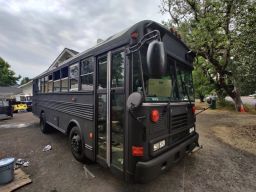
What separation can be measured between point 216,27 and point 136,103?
11.6 meters

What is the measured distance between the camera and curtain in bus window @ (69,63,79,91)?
13.5 feet

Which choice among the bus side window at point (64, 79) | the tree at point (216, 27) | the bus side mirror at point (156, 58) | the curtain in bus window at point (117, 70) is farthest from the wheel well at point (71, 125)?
the tree at point (216, 27)

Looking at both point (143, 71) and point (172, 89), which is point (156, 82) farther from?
point (172, 89)

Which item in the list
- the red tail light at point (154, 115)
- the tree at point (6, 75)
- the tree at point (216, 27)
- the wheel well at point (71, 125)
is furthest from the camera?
the tree at point (6, 75)

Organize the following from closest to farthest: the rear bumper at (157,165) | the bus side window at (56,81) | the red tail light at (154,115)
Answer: the rear bumper at (157,165) < the red tail light at (154,115) < the bus side window at (56,81)

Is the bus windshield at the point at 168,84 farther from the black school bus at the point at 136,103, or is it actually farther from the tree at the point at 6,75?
the tree at the point at 6,75

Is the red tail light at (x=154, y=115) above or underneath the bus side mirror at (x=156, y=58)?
underneath

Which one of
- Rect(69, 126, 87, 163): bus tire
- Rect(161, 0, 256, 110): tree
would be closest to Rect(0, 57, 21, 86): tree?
Rect(161, 0, 256, 110): tree

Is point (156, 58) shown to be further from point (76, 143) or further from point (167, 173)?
point (76, 143)

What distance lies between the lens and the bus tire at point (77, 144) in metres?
3.76

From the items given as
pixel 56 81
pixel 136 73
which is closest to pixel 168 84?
pixel 136 73

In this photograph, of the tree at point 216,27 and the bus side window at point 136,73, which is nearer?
the bus side window at point 136,73

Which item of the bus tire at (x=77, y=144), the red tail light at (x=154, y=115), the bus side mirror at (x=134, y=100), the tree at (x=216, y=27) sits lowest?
the bus tire at (x=77, y=144)

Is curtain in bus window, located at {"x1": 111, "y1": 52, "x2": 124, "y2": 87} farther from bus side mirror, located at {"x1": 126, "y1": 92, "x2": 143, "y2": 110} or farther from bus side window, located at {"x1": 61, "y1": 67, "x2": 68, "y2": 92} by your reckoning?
bus side window, located at {"x1": 61, "y1": 67, "x2": 68, "y2": 92}
